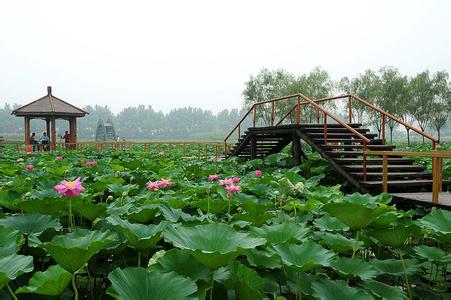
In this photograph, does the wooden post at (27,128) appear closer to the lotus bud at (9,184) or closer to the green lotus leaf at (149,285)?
the lotus bud at (9,184)

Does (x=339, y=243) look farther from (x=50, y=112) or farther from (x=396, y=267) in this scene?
(x=50, y=112)

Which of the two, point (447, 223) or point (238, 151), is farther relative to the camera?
point (238, 151)

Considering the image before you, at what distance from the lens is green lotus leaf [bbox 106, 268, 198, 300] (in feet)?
4.40

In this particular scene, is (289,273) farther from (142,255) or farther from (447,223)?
(447,223)

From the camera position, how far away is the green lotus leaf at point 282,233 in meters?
2.03

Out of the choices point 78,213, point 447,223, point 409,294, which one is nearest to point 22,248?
point 78,213

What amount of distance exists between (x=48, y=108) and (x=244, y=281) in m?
20.4

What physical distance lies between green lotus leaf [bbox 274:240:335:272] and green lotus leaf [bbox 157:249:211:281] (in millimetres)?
322

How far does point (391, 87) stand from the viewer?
106ft

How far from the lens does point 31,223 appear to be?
220cm

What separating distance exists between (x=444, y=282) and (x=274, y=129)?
24.3 feet

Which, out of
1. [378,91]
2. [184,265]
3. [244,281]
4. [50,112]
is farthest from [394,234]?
[378,91]

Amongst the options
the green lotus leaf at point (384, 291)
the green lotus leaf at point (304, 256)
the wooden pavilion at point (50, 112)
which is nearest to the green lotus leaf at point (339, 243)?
the green lotus leaf at point (384, 291)

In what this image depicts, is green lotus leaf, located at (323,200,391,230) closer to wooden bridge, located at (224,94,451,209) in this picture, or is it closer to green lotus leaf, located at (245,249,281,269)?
green lotus leaf, located at (245,249,281,269)
